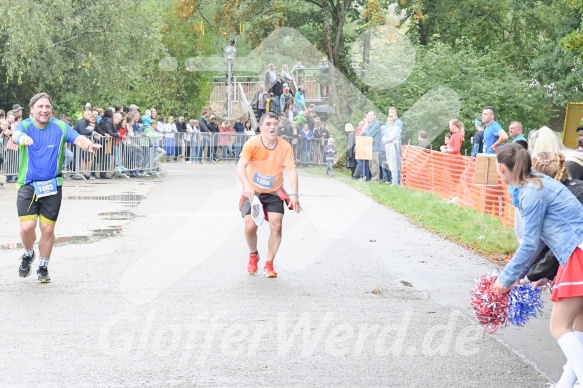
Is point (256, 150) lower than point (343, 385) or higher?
higher

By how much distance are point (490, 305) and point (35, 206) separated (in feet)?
19.0

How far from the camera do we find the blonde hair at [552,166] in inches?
280

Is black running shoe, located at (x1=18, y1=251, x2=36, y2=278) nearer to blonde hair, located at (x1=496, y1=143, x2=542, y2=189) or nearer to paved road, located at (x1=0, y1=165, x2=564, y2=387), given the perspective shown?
paved road, located at (x1=0, y1=165, x2=564, y2=387)

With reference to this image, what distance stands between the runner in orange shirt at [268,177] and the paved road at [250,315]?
415 millimetres

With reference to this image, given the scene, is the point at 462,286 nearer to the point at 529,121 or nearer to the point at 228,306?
the point at 228,306

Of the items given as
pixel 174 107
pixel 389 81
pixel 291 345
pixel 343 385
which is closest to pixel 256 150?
pixel 291 345

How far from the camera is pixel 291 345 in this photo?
7.99 meters

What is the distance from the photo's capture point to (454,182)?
22859mm

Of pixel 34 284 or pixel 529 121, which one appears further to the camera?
pixel 529 121

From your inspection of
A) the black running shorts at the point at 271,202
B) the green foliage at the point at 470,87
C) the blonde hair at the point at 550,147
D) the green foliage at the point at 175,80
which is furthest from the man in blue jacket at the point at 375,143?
the green foliage at the point at 175,80

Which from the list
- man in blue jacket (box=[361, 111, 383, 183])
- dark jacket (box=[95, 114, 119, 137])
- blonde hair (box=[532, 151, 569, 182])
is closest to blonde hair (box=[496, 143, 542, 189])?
blonde hair (box=[532, 151, 569, 182])

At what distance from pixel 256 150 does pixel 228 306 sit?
2.61 m

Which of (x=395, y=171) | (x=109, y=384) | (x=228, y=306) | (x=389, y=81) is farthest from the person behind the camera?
(x=389, y=81)

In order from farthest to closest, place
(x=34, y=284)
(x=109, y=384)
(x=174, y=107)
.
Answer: (x=174, y=107) < (x=34, y=284) < (x=109, y=384)
